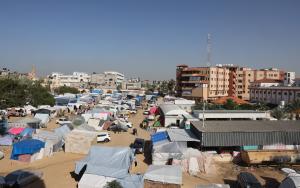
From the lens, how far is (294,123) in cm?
2416

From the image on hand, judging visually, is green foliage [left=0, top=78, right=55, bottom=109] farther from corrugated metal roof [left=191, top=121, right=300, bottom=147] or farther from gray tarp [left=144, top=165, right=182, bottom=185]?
gray tarp [left=144, top=165, right=182, bottom=185]

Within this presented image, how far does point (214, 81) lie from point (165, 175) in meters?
55.4

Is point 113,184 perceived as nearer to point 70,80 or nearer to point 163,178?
point 163,178

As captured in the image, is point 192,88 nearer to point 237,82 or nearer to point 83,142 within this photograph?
point 237,82

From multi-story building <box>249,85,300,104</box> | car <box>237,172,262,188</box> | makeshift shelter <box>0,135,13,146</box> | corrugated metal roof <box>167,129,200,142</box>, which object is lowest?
car <box>237,172,262,188</box>

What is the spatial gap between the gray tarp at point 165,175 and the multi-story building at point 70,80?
4652 inches

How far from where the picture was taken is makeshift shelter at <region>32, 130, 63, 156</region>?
69.1ft

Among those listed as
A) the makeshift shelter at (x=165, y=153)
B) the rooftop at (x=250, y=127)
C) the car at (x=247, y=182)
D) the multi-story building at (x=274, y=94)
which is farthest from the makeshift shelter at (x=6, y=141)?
the multi-story building at (x=274, y=94)

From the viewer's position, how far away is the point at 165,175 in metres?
14.8

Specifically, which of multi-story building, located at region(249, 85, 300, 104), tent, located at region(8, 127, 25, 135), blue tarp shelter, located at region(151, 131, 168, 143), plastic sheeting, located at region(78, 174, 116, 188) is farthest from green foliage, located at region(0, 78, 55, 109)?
multi-story building, located at region(249, 85, 300, 104)

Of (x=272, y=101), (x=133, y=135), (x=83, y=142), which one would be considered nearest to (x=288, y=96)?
(x=272, y=101)

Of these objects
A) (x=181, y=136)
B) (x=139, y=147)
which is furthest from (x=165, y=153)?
(x=139, y=147)

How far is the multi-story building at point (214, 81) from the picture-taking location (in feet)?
217

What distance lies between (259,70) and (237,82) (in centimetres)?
1436
